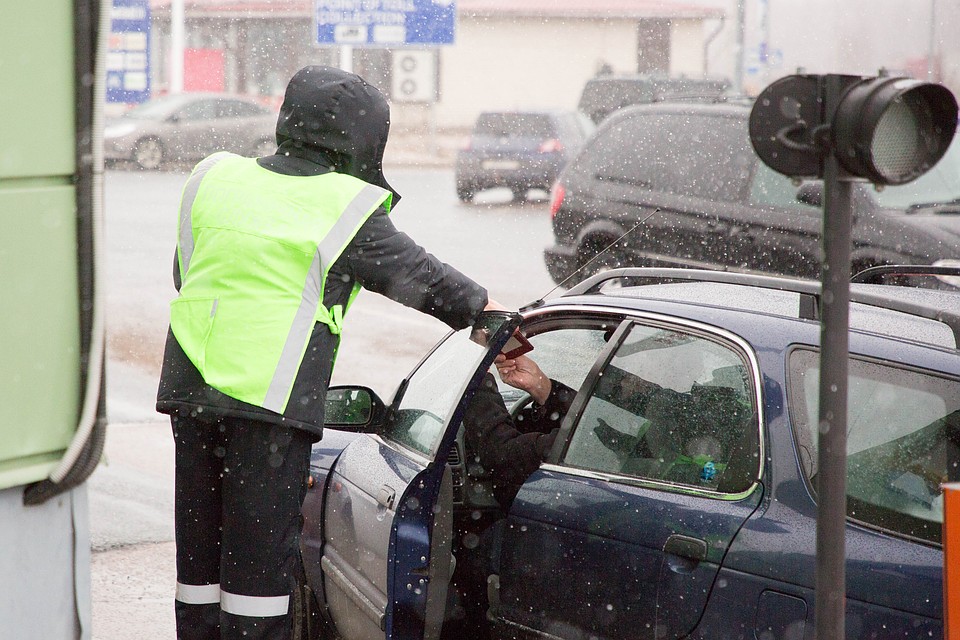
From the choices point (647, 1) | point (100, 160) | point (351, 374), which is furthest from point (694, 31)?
point (100, 160)

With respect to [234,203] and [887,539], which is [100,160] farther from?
[887,539]

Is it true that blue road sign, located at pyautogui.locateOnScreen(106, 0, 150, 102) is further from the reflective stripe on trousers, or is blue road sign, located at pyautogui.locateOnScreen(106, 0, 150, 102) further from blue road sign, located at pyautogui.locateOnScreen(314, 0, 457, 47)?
the reflective stripe on trousers

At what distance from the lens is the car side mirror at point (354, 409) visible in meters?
3.93

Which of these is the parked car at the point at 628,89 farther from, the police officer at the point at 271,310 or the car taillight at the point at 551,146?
the police officer at the point at 271,310

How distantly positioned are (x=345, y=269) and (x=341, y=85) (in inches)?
19.4

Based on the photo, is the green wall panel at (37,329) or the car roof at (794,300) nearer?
the green wall panel at (37,329)

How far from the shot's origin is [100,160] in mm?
1927

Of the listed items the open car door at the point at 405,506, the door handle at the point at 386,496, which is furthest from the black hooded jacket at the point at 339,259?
the door handle at the point at 386,496

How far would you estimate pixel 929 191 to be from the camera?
9.45 m

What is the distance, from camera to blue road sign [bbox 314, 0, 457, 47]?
2283 cm

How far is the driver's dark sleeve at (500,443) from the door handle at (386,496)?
30 cm

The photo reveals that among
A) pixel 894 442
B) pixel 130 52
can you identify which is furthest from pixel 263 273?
pixel 130 52

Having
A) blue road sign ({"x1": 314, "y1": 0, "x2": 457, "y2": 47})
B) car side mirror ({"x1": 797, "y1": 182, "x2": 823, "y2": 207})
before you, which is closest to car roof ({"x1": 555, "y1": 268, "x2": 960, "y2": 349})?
car side mirror ({"x1": 797, "y1": 182, "x2": 823, "y2": 207})

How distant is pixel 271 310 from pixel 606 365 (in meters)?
0.91
